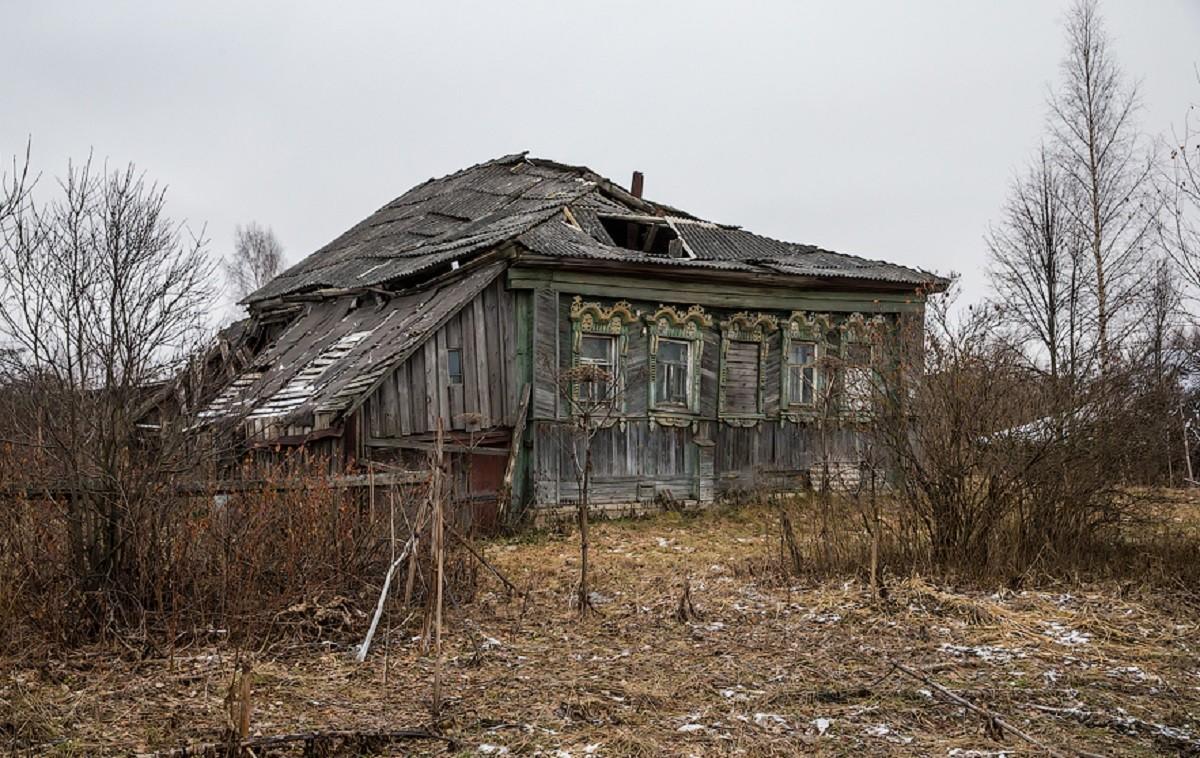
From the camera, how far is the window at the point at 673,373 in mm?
15164

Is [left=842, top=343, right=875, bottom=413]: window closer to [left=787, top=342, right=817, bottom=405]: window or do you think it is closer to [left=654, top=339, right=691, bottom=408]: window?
[left=654, top=339, right=691, bottom=408]: window

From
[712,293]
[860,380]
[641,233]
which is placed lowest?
[860,380]

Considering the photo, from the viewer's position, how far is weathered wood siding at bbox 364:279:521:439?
13109 mm

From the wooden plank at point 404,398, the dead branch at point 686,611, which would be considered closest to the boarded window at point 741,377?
the wooden plank at point 404,398

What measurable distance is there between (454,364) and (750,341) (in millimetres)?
4884

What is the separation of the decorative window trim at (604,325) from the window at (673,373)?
2.08 feet

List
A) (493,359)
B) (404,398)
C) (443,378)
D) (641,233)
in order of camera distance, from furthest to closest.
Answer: (641,233)
(493,359)
(443,378)
(404,398)

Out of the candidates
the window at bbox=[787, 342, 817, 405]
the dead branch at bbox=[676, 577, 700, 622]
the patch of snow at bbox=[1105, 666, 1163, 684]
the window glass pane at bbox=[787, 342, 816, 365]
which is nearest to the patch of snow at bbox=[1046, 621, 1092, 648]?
the patch of snow at bbox=[1105, 666, 1163, 684]

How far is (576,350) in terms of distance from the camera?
14461 mm

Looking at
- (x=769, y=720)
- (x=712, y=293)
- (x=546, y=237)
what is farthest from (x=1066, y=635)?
(x=546, y=237)

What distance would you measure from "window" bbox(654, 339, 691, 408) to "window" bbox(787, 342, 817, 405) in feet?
6.29

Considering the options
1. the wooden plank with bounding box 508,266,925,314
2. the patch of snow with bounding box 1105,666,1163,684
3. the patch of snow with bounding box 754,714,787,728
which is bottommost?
the patch of snow with bounding box 754,714,787,728

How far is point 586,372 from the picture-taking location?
11055 mm

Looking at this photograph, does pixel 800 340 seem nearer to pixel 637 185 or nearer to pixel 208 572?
pixel 637 185
